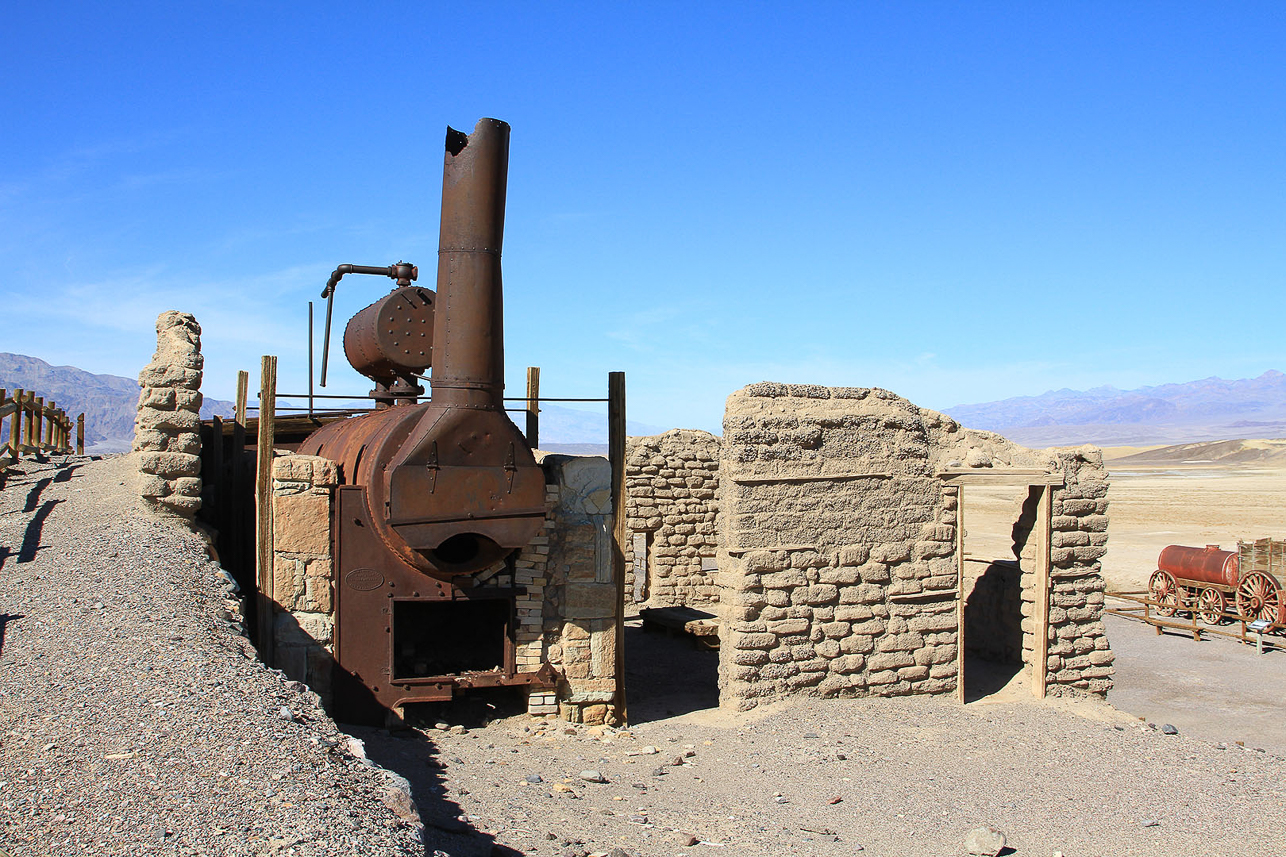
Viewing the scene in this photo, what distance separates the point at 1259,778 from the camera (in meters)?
7.55

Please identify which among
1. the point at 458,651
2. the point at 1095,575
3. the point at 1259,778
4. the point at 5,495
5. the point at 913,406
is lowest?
the point at 1259,778

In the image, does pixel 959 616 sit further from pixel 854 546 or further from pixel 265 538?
pixel 265 538

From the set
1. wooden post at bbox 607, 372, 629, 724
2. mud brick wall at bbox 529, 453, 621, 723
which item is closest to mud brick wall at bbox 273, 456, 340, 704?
mud brick wall at bbox 529, 453, 621, 723

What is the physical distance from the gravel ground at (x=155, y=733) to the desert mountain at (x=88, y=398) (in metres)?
120

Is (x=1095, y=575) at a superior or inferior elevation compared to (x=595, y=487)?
inferior

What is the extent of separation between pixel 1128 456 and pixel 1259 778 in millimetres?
102778

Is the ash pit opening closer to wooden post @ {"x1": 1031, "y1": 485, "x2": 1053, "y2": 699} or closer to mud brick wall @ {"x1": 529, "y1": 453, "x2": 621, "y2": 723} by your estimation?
mud brick wall @ {"x1": 529, "y1": 453, "x2": 621, "y2": 723}

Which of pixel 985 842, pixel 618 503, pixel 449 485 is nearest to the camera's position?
pixel 985 842

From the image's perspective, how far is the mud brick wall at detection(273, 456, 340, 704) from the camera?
8000 millimetres

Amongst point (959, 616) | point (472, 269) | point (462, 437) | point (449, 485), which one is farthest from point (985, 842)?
point (472, 269)

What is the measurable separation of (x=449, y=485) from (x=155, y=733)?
10.8ft

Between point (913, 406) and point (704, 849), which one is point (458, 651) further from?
point (913, 406)

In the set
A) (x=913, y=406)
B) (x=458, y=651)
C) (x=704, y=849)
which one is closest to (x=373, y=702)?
(x=458, y=651)

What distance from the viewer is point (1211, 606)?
15.3 metres
